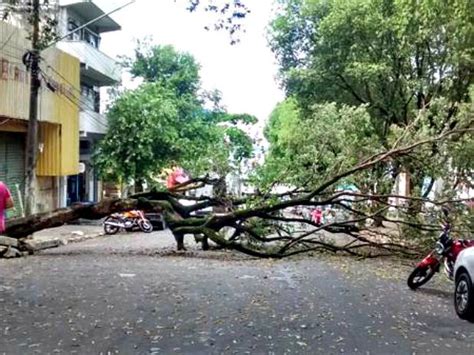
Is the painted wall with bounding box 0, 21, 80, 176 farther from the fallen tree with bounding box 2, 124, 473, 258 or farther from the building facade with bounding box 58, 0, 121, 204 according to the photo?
the fallen tree with bounding box 2, 124, 473, 258

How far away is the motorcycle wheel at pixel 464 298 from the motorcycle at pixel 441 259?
1.30m

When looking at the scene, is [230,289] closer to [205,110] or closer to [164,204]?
[164,204]

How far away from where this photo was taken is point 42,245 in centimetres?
1658

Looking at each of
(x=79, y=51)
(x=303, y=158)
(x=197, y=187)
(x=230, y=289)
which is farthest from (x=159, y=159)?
(x=230, y=289)

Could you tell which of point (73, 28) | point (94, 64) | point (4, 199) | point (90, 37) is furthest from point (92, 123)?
point (4, 199)

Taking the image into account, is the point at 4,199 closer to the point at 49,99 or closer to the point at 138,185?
the point at 49,99

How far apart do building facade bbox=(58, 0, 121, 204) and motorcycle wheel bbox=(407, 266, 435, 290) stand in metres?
20.8

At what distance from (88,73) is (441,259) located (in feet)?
81.5

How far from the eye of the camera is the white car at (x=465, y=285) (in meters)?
7.47

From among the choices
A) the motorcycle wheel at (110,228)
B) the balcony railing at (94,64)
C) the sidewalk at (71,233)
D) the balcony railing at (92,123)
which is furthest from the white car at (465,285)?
the balcony railing at (92,123)

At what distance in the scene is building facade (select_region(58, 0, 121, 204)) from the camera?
2909 centimetres

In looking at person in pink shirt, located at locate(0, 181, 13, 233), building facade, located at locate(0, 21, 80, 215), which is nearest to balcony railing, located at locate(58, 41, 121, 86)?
building facade, located at locate(0, 21, 80, 215)

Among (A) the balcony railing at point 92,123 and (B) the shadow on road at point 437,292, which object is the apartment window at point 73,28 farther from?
(B) the shadow on road at point 437,292

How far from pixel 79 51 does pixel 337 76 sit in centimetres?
1159
